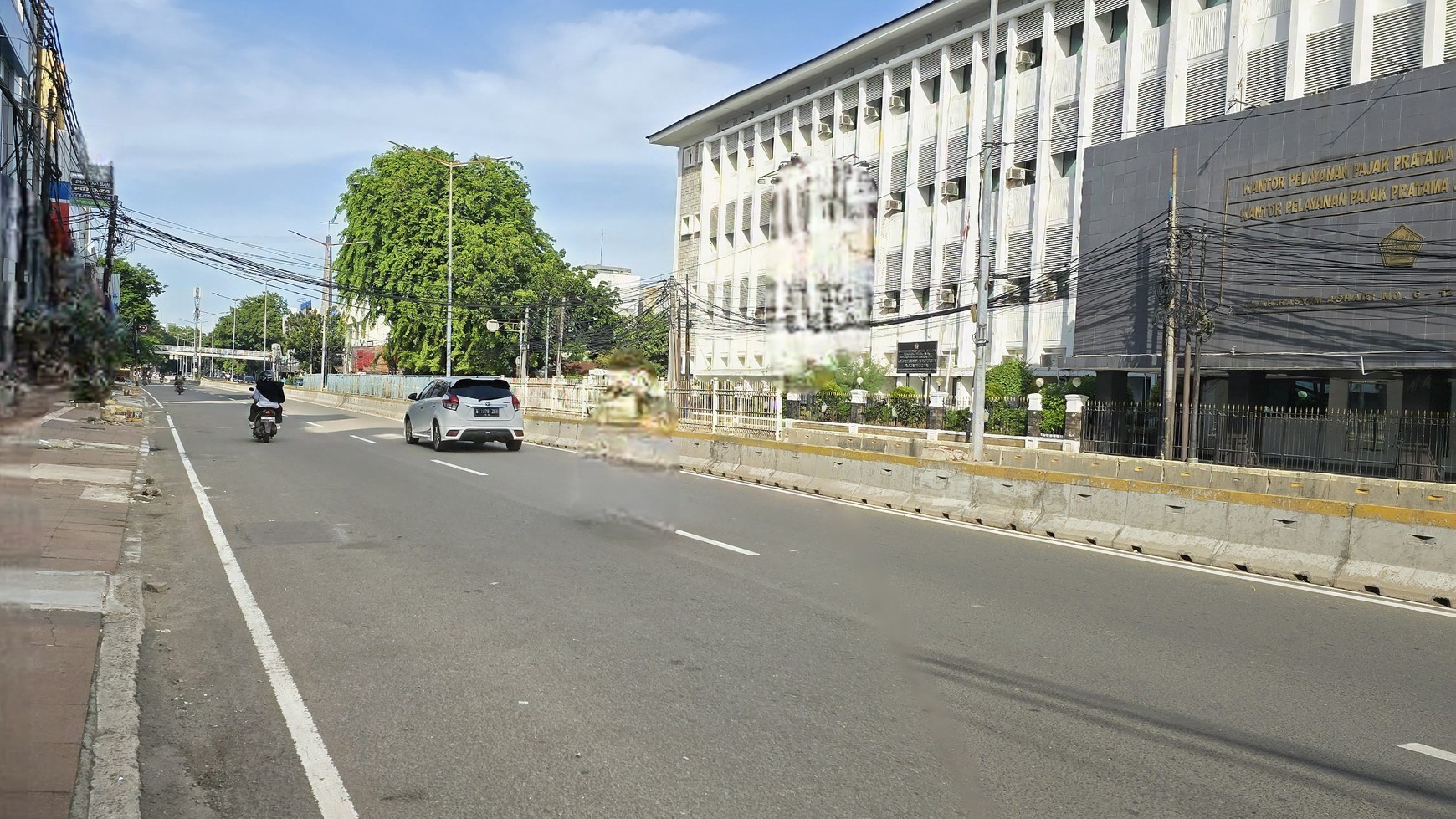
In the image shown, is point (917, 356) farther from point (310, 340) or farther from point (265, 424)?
point (310, 340)

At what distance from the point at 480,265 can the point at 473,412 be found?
19.9ft

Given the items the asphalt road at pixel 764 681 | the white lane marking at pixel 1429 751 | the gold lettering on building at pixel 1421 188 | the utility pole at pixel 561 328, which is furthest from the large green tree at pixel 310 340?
the white lane marking at pixel 1429 751

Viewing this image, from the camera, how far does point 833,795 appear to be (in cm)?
474

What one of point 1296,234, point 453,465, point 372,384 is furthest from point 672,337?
point 372,384

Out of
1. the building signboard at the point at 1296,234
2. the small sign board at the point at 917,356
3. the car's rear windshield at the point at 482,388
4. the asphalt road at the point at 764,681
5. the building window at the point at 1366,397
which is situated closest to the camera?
the asphalt road at the point at 764,681

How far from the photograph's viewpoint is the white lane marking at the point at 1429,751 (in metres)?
5.41

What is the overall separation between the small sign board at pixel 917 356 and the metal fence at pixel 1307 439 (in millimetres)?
19077

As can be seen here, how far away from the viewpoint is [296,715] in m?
5.79

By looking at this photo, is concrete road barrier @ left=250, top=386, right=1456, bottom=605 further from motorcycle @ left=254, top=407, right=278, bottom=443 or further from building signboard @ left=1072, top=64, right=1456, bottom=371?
motorcycle @ left=254, top=407, right=278, bottom=443

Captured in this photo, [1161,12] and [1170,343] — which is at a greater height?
[1161,12]

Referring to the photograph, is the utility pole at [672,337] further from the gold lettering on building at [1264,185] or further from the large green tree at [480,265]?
the gold lettering on building at [1264,185]

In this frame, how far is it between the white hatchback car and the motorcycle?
1153 centimetres

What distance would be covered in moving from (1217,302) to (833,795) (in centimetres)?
2527

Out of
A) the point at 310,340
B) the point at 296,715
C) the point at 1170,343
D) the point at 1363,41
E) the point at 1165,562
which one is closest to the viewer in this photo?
the point at 296,715
